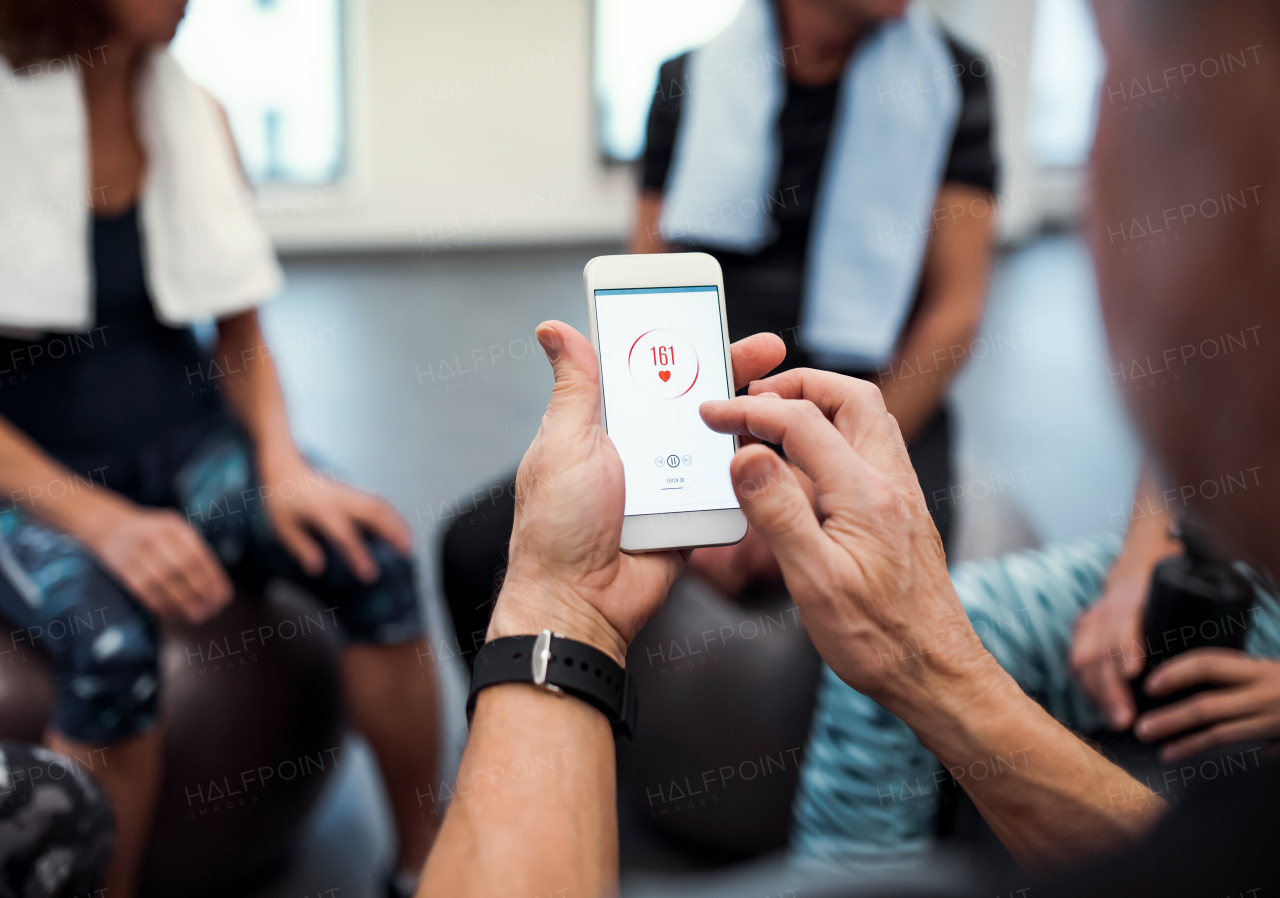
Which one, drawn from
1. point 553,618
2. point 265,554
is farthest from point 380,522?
point 553,618

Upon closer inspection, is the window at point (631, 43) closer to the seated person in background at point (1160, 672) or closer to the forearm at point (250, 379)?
the forearm at point (250, 379)

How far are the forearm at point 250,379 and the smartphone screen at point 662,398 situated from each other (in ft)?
1.95

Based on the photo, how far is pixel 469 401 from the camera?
2086 millimetres

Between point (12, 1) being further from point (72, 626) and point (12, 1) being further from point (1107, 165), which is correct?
point (1107, 165)

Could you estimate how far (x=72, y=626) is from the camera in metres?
0.73

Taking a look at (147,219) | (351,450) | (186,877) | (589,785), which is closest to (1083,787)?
(589,785)

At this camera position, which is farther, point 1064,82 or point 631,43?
point 631,43

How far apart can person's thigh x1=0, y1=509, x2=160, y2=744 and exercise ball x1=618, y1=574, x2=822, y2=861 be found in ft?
1.45

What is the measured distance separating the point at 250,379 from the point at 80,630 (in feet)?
0.98

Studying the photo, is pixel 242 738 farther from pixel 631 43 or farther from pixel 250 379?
pixel 631 43

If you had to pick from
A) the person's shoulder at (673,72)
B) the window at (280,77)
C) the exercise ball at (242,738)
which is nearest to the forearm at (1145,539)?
the person's shoulder at (673,72)

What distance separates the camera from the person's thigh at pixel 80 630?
72cm

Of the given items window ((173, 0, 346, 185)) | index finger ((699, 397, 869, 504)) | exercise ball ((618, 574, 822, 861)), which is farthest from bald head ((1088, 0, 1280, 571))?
window ((173, 0, 346, 185))

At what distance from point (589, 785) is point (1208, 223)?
1.08ft
